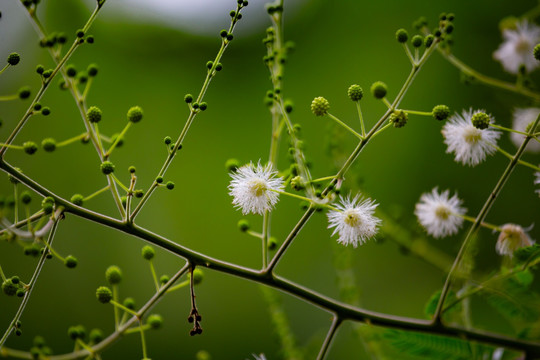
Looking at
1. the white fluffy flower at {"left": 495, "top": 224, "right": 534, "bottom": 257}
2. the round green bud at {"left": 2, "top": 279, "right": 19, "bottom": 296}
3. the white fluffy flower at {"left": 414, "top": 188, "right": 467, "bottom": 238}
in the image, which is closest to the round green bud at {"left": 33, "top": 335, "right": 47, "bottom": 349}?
the round green bud at {"left": 2, "top": 279, "right": 19, "bottom": 296}

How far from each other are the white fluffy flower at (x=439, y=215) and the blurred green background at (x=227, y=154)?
1486mm

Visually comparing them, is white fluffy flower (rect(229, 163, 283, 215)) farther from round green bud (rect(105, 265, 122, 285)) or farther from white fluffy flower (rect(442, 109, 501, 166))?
white fluffy flower (rect(442, 109, 501, 166))

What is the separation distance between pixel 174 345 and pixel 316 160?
1.52 m

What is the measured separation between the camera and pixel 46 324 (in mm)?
3246

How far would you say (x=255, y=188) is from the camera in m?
0.97

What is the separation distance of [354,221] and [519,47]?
929 millimetres

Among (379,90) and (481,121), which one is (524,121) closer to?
(481,121)

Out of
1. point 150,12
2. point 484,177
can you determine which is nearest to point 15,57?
point 484,177

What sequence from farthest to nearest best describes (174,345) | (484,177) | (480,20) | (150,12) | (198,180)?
(150,12), (198,180), (174,345), (480,20), (484,177)

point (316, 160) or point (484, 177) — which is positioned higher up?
point (316, 160)

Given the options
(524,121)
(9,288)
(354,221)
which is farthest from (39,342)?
(524,121)

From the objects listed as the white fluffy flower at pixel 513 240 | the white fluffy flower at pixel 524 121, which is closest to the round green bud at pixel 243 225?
the white fluffy flower at pixel 513 240

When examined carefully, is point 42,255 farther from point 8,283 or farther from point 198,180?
point 198,180

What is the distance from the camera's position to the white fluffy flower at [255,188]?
0.95m
